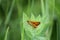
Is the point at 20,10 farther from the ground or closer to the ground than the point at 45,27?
farther from the ground

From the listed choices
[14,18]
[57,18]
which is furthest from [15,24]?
[57,18]

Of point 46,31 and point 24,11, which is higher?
point 24,11

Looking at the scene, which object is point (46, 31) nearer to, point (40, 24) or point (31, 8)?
point (40, 24)

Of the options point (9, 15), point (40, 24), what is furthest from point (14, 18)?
point (40, 24)

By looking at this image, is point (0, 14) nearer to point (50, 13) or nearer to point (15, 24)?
point (15, 24)
